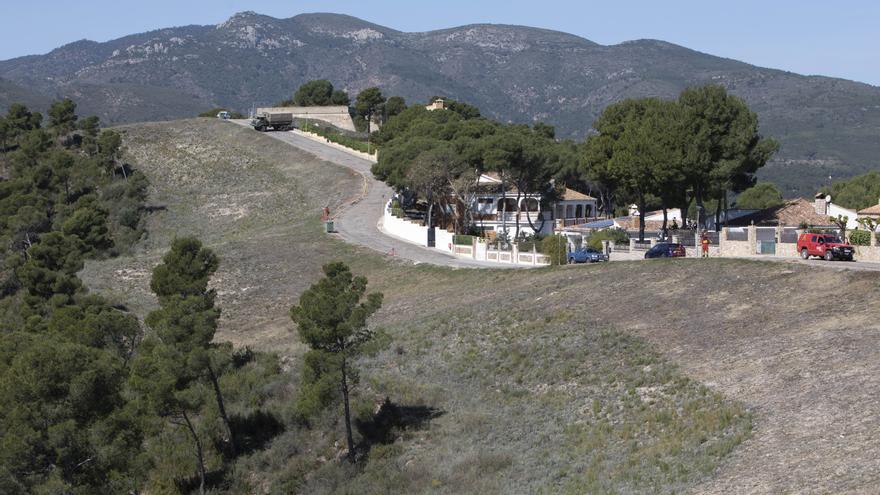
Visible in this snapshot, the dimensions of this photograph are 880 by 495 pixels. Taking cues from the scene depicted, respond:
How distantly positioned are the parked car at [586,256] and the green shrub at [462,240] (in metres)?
9.98

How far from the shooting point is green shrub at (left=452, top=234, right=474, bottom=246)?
71.6 metres

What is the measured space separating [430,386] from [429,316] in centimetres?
1086

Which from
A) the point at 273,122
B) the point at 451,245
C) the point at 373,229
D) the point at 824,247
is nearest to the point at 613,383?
the point at 824,247

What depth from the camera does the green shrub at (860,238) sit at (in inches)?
2048

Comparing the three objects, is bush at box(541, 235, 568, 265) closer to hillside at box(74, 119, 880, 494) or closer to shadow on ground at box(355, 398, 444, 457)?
hillside at box(74, 119, 880, 494)


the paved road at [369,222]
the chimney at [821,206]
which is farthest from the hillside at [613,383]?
the chimney at [821,206]

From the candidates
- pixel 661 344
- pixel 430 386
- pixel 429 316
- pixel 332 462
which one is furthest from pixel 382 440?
pixel 429 316

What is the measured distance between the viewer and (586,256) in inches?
Result: 2454

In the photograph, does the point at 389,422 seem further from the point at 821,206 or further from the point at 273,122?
the point at 273,122

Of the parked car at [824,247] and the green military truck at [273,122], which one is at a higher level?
the green military truck at [273,122]

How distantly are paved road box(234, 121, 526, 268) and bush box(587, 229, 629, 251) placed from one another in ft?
22.4

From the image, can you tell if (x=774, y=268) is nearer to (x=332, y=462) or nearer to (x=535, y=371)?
(x=535, y=371)

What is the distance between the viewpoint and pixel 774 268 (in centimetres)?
4584

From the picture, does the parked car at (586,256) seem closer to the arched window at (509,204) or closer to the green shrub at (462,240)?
the green shrub at (462,240)
